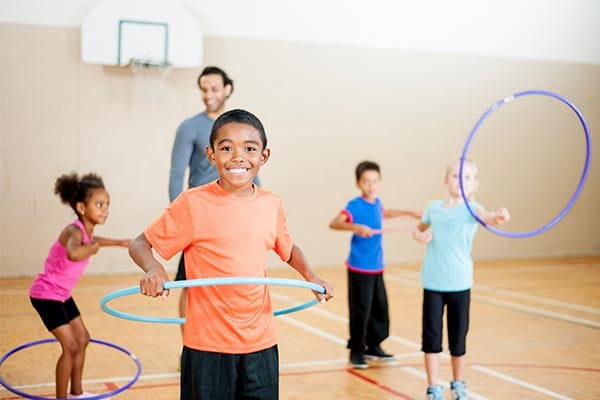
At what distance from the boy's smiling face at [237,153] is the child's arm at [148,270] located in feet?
1.24

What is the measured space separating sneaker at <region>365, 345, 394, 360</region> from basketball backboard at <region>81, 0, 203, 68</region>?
583 centimetres

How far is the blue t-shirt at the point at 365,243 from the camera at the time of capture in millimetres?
6133

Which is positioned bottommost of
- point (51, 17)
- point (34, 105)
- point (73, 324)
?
point (73, 324)

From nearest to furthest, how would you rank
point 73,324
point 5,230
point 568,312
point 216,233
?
point 216,233, point 73,324, point 568,312, point 5,230

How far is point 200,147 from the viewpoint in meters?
5.39

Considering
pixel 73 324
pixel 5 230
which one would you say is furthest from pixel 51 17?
pixel 73 324

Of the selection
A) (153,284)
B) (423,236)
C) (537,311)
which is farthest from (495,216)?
(537,311)

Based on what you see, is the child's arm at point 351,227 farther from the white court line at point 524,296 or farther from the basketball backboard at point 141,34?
the basketball backboard at point 141,34

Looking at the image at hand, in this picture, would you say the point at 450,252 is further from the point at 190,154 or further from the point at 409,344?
the point at 409,344

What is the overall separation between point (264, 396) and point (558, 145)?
467 inches

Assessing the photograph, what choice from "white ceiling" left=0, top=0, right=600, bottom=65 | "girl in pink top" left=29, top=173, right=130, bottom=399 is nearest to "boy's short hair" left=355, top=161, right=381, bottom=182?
"girl in pink top" left=29, top=173, right=130, bottom=399

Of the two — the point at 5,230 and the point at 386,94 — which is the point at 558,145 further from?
the point at 5,230

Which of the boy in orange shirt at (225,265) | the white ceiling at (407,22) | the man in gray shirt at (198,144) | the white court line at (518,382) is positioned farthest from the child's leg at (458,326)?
the white ceiling at (407,22)

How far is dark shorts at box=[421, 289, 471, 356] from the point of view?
493 cm
